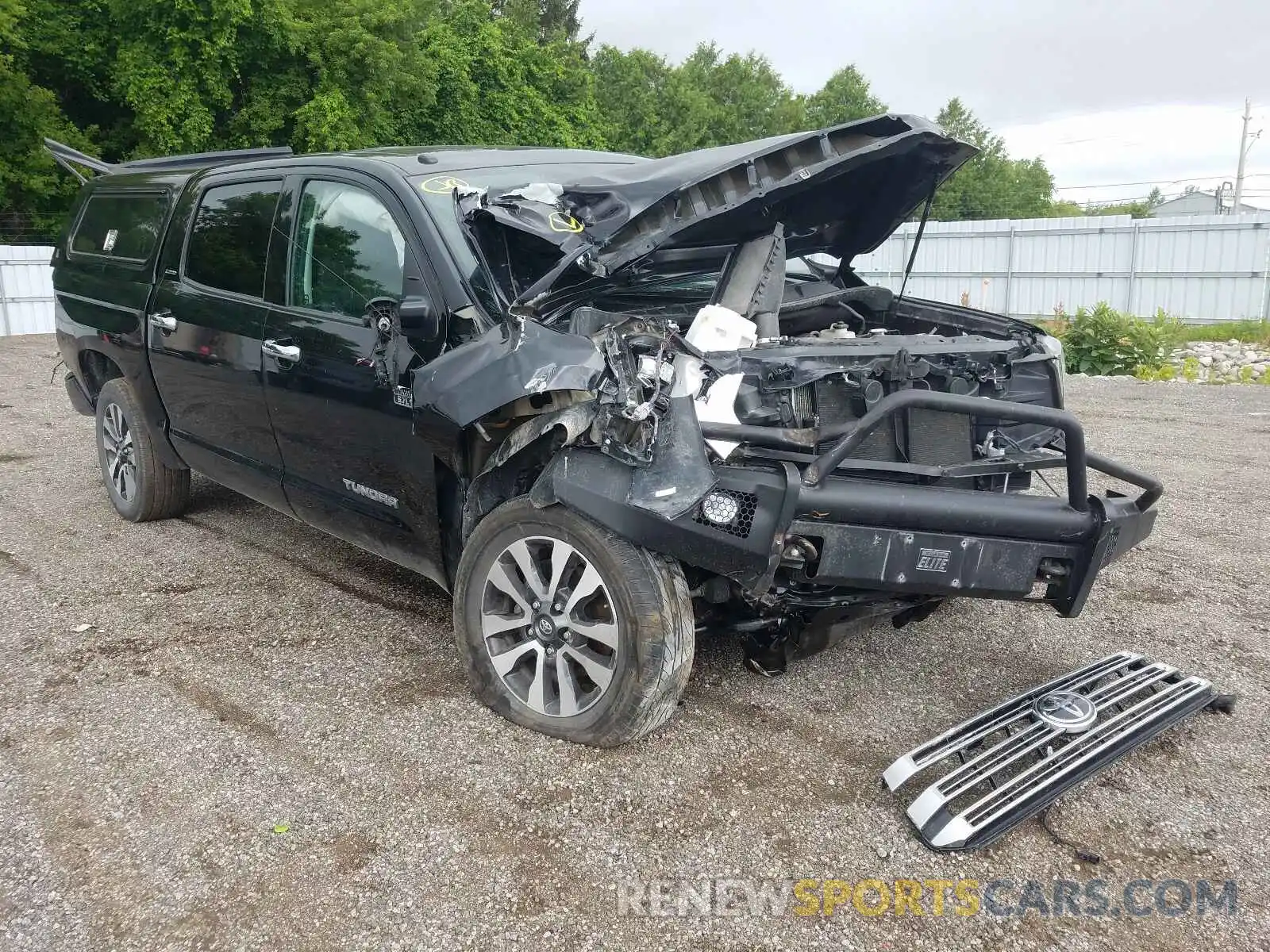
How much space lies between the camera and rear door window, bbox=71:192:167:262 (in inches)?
199

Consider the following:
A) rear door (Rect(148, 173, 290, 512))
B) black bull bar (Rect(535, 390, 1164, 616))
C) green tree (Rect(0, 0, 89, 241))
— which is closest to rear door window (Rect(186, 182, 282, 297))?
rear door (Rect(148, 173, 290, 512))

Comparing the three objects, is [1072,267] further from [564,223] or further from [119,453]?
[564,223]

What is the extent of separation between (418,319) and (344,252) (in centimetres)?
75

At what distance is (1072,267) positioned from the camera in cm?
2028

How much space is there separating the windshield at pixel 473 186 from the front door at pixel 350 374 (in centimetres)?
14

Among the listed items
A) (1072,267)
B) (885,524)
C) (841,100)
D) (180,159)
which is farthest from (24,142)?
(841,100)

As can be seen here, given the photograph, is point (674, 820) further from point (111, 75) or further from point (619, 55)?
point (619, 55)

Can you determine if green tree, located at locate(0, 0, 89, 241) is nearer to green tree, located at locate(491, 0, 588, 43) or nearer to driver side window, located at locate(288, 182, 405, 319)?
green tree, located at locate(491, 0, 588, 43)

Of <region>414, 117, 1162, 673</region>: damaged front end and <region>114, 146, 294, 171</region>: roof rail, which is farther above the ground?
<region>114, 146, 294, 171</region>: roof rail

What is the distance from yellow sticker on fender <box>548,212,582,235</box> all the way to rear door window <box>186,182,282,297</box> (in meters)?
1.49

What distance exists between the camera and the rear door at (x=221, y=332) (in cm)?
420

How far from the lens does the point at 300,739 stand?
3.27 metres

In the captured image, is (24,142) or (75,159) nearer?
(75,159)

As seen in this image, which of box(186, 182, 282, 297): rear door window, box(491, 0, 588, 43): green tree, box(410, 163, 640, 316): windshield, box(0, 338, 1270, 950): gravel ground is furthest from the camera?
box(491, 0, 588, 43): green tree
